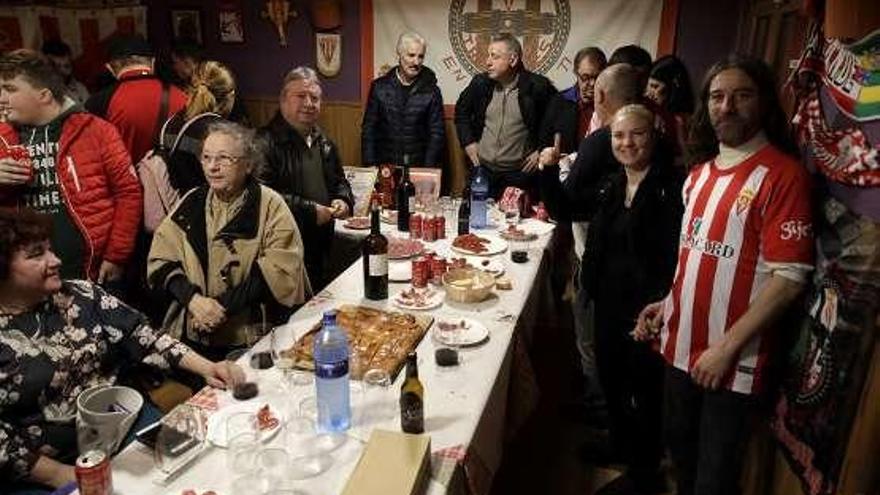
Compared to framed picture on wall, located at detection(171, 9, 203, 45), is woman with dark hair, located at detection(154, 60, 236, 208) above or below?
below

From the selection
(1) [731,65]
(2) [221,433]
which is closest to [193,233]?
(2) [221,433]

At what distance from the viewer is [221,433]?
4.79ft

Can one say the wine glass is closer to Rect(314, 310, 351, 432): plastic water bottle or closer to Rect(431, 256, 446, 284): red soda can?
Rect(431, 256, 446, 284): red soda can

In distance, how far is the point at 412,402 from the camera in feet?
4.84

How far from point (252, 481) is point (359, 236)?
1.88 metres

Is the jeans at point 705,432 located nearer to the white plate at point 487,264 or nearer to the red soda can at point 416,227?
the white plate at point 487,264

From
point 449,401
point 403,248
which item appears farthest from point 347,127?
point 449,401

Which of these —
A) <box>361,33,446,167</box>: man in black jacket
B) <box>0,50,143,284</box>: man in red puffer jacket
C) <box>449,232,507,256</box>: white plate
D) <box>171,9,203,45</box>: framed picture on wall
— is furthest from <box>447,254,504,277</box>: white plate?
<box>171,9,203,45</box>: framed picture on wall

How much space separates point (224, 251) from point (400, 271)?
2.12 feet

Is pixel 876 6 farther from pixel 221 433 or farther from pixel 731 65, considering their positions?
pixel 221 433

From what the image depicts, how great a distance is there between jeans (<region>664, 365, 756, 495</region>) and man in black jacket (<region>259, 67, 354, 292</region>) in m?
1.69

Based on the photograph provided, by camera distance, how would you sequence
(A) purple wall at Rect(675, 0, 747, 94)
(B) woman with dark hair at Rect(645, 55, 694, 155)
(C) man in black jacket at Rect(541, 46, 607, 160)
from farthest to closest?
1. (A) purple wall at Rect(675, 0, 747, 94)
2. (C) man in black jacket at Rect(541, 46, 607, 160)
3. (B) woman with dark hair at Rect(645, 55, 694, 155)

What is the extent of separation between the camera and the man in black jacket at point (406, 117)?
14.2ft

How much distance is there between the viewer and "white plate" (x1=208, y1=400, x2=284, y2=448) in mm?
1441
